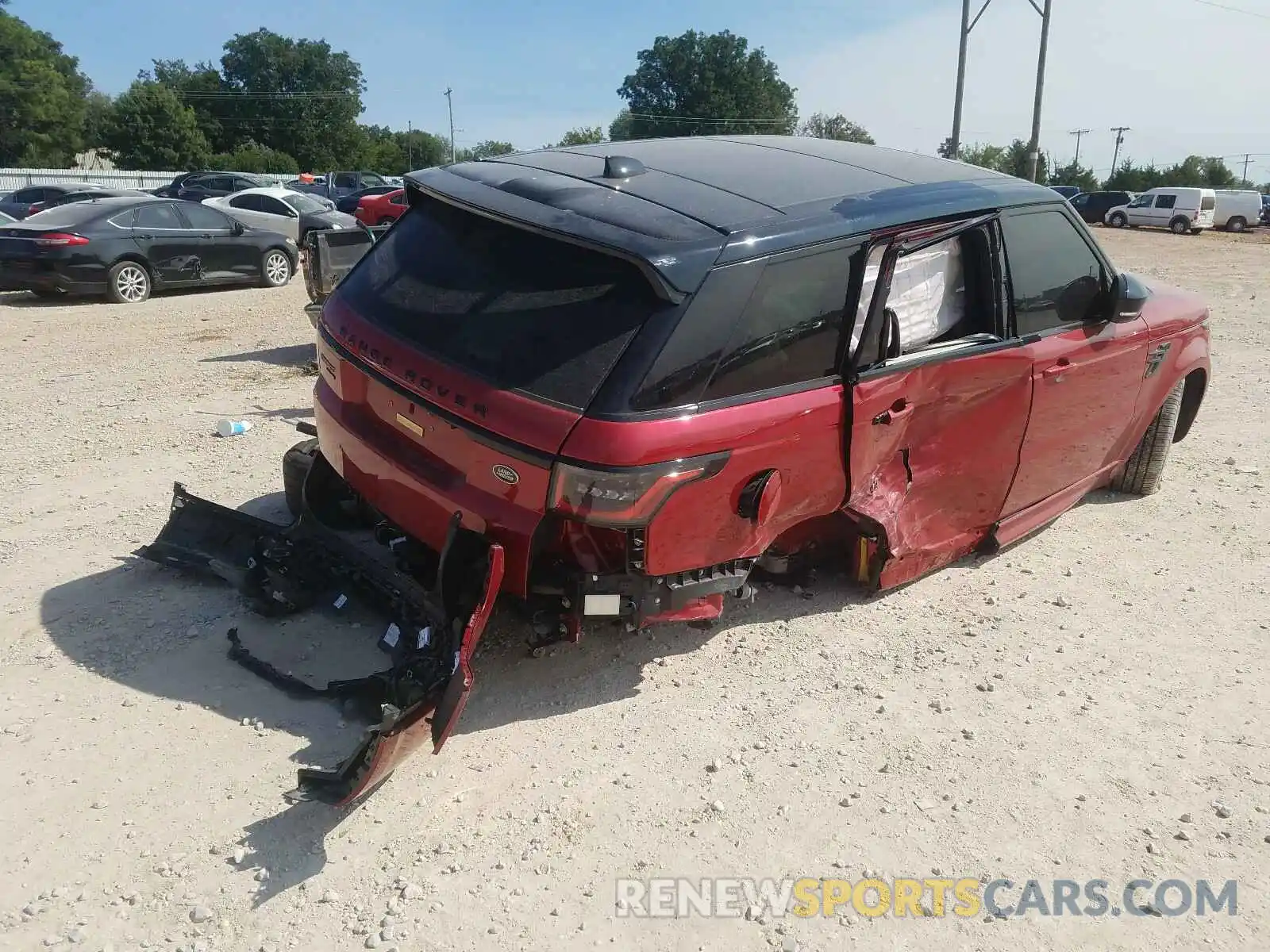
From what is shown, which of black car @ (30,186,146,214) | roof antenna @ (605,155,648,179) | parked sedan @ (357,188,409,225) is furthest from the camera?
parked sedan @ (357,188,409,225)

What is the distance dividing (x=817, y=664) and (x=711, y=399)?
1285 millimetres

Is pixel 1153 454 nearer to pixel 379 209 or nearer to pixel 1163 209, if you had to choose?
pixel 379 209

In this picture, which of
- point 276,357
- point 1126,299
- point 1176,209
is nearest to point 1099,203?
point 1176,209

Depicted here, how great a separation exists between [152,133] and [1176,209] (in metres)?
58.9

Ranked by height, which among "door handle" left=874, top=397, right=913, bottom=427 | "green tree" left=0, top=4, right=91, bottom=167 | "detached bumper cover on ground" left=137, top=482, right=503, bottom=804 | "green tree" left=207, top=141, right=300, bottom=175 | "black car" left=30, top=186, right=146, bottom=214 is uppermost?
"green tree" left=0, top=4, right=91, bottom=167

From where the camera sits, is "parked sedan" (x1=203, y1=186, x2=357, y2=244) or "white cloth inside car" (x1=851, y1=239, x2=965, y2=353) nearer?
"white cloth inside car" (x1=851, y1=239, x2=965, y2=353)

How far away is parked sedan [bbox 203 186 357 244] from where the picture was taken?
57.4ft

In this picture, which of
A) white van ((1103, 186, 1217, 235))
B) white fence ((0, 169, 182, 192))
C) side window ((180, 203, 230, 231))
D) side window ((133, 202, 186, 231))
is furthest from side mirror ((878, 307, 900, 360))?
white van ((1103, 186, 1217, 235))

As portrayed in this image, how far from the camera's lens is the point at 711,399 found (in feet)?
9.92

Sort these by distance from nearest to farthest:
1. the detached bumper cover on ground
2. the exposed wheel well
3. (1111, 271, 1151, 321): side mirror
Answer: the detached bumper cover on ground → (1111, 271, 1151, 321): side mirror → the exposed wheel well

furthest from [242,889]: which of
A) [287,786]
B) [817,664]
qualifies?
[817,664]

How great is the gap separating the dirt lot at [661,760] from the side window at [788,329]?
118 cm

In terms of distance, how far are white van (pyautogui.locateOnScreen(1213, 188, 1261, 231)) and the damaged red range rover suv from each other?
137 ft

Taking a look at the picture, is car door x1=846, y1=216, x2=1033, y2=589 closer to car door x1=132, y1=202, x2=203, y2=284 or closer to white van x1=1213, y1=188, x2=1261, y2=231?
car door x1=132, y1=202, x2=203, y2=284
